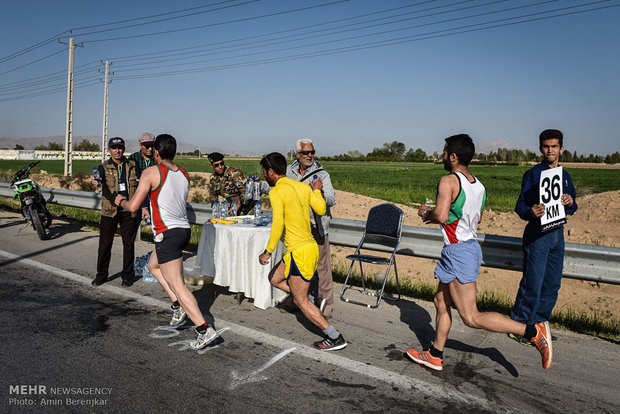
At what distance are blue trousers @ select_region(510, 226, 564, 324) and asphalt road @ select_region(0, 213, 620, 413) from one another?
1.24ft

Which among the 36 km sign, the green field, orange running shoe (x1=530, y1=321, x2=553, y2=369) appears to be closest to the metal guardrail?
the 36 km sign

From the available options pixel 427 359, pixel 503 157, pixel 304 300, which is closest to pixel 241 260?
pixel 304 300

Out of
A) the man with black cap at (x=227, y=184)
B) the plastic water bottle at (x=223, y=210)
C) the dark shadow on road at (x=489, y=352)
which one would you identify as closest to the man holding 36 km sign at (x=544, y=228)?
the dark shadow on road at (x=489, y=352)

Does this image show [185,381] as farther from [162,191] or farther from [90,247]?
[90,247]

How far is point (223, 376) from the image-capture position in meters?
3.76

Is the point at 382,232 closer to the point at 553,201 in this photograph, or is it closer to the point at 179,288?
the point at 553,201

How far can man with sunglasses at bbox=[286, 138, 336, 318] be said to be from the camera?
515 cm

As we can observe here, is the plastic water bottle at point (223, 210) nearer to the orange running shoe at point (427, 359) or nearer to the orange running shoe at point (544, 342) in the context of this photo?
the orange running shoe at point (427, 359)

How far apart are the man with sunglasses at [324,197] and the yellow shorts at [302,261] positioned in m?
0.90

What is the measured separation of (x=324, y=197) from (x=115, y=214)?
332 centimetres

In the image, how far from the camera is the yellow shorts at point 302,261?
417cm

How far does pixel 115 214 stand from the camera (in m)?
6.65

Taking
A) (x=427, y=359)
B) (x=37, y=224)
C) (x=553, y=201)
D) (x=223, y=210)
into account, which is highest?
(x=553, y=201)

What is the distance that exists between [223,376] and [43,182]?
30.2 m
